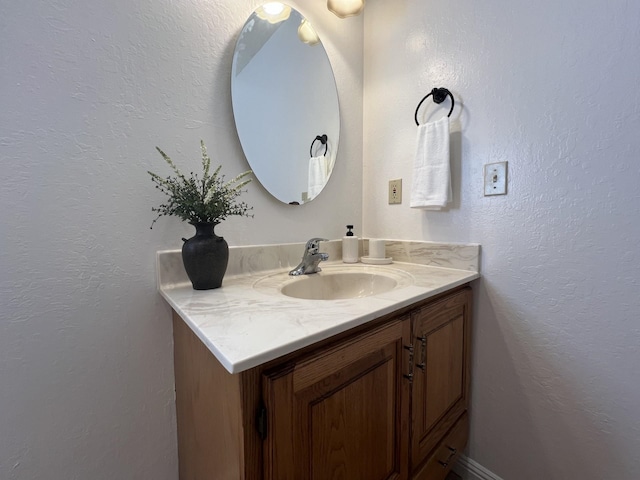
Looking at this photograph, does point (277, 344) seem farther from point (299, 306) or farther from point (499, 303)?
A: point (499, 303)

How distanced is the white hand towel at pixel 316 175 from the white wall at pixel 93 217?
0.39m

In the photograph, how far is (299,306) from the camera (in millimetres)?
645

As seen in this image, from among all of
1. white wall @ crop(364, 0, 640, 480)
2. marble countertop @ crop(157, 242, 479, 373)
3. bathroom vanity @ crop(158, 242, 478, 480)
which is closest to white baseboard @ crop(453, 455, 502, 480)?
white wall @ crop(364, 0, 640, 480)

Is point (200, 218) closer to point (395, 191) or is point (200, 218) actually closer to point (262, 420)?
point (262, 420)

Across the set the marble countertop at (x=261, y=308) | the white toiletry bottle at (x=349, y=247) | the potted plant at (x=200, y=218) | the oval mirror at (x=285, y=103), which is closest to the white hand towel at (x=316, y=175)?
the oval mirror at (x=285, y=103)

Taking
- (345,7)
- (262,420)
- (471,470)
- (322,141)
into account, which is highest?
(345,7)

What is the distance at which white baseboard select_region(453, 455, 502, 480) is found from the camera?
3.34 ft

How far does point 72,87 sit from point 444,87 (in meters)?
1.20

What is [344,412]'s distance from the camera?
581mm

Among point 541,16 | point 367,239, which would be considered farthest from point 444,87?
point 367,239

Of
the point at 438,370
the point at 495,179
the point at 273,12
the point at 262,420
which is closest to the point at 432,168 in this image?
the point at 495,179

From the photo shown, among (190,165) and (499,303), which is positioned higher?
(190,165)

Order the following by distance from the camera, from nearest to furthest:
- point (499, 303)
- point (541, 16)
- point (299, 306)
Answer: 1. point (299, 306)
2. point (541, 16)
3. point (499, 303)

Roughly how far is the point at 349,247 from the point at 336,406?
2.50 feet
